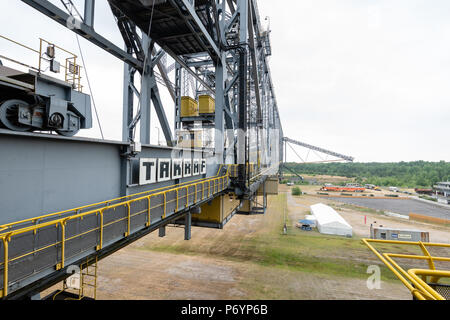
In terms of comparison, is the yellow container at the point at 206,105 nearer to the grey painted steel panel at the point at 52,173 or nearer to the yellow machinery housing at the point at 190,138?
the yellow machinery housing at the point at 190,138

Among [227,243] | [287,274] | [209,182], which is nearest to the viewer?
[209,182]

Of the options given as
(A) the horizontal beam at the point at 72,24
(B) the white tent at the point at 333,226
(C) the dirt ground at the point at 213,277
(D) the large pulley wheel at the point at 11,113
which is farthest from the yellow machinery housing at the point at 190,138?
(B) the white tent at the point at 333,226

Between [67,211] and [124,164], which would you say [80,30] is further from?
[67,211]

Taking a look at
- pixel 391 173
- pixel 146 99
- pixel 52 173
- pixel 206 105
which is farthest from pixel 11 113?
pixel 391 173

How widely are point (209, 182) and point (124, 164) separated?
4.39m

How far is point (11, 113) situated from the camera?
482 cm

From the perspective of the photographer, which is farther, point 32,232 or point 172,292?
point 172,292

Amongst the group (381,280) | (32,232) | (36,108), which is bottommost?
(381,280)

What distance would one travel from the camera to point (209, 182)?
955 cm

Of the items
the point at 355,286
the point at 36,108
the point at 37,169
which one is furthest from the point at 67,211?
the point at 355,286

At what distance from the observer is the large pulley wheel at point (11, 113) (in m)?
4.54

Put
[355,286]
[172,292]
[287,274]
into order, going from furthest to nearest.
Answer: [287,274], [355,286], [172,292]

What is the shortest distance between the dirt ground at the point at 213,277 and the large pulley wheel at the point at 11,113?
1341cm

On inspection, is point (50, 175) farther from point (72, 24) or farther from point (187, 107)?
point (187, 107)
